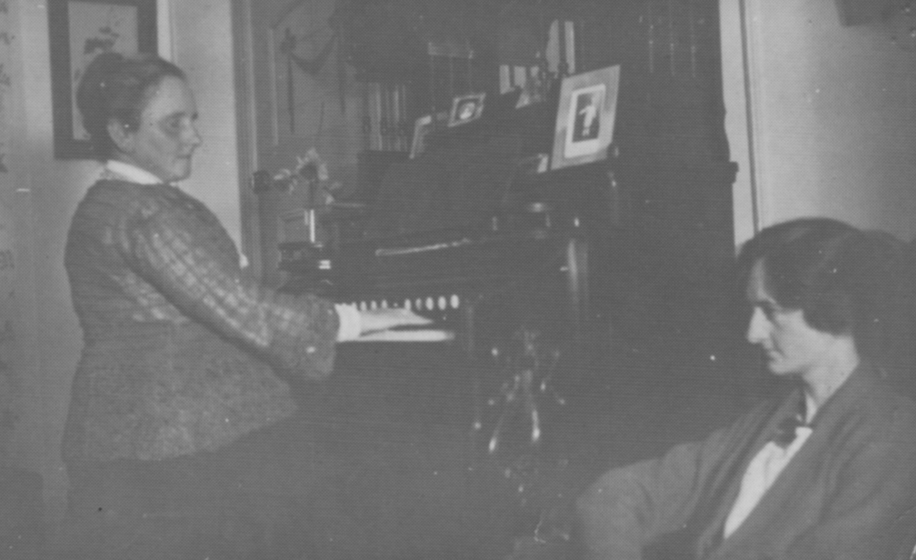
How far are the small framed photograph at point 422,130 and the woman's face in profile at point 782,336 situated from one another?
0.80 metres

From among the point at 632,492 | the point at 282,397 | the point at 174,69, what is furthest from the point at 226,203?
the point at 632,492

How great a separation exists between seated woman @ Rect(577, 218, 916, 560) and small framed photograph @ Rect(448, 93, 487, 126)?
689 mm

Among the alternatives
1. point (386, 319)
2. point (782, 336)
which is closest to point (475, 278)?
point (386, 319)

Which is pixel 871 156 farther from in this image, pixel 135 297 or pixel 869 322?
pixel 135 297

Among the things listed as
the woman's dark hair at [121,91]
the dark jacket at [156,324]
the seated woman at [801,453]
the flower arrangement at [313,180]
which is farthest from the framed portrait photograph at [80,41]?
the seated woman at [801,453]

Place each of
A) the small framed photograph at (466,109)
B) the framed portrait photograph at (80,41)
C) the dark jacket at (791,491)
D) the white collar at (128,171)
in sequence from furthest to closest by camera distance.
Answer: the small framed photograph at (466,109) → the framed portrait photograph at (80,41) → the white collar at (128,171) → the dark jacket at (791,491)

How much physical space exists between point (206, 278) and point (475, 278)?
46 centimetres

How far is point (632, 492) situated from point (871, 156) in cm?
68

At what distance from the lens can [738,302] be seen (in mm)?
1634

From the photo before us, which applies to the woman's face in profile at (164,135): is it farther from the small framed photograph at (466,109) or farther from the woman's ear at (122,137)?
the small framed photograph at (466,109)

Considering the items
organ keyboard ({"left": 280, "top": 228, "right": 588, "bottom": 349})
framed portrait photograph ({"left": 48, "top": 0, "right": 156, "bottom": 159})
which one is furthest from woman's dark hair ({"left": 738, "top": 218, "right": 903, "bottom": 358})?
framed portrait photograph ({"left": 48, "top": 0, "right": 156, "bottom": 159})

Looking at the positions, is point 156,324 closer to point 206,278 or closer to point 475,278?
point 206,278

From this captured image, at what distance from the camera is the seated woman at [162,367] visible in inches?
59.1

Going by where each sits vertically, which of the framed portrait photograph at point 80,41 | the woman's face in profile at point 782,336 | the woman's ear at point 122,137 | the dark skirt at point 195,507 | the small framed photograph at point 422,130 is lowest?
the dark skirt at point 195,507
